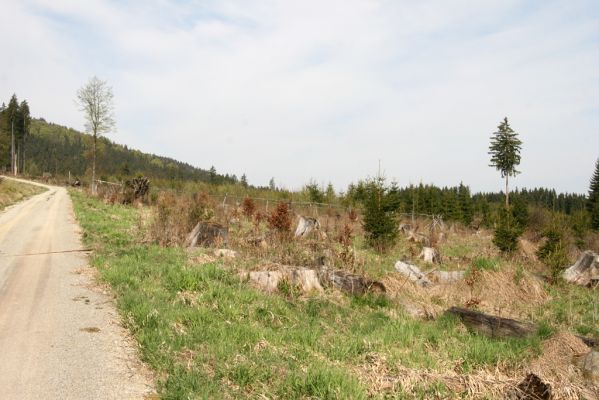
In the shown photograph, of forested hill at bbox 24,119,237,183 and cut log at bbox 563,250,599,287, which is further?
forested hill at bbox 24,119,237,183

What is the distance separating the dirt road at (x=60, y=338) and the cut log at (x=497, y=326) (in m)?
4.94

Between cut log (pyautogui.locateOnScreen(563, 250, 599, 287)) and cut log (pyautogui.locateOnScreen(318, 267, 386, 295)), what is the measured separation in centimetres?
753

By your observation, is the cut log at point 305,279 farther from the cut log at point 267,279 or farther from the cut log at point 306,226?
the cut log at point 306,226

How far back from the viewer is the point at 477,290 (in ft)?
29.6

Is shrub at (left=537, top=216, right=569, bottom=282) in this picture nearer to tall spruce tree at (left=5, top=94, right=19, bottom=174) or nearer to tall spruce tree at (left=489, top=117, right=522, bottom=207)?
tall spruce tree at (left=489, top=117, right=522, bottom=207)

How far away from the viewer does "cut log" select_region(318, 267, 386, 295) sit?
7.87m

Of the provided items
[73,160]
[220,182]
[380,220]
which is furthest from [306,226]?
[73,160]

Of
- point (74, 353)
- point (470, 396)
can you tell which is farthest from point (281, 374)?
point (74, 353)

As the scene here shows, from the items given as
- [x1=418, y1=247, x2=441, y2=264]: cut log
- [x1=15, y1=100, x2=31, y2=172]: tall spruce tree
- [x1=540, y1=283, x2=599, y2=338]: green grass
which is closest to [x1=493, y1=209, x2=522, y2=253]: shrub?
[x1=418, y1=247, x2=441, y2=264]: cut log

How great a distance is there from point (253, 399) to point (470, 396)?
211 cm

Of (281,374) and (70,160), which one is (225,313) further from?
(70,160)

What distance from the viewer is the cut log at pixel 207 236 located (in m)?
11.2

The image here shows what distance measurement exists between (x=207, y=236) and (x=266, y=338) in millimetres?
6788

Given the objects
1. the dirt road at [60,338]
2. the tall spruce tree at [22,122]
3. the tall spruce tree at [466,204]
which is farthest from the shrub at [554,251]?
the tall spruce tree at [22,122]
